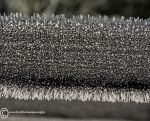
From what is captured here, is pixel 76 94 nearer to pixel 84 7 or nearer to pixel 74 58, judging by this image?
pixel 74 58

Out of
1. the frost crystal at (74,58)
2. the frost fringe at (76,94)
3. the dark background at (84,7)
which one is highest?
the dark background at (84,7)

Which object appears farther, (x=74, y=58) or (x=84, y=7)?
(x=84, y=7)

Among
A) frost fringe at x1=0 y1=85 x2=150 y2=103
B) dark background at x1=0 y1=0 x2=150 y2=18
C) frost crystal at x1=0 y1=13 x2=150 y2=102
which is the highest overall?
dark background at x1=0 y1=0 x2=150 y2=18

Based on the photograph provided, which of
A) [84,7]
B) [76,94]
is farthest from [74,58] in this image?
[84,7]

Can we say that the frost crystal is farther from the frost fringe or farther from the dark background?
the dark background

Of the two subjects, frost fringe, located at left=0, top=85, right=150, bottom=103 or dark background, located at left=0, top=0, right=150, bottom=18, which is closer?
frost fringe, located at left=0, top=85, right=150, bottom=103

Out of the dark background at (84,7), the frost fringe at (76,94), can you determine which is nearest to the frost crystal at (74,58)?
the frost fringe at (76,94)

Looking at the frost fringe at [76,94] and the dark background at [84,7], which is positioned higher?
the dark background at [84,7]

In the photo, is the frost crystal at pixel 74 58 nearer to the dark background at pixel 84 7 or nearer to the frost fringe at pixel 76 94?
the frost fringe at pixel 76 94

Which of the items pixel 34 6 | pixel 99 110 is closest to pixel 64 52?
pixel 99 110

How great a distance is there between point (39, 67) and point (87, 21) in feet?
0.28

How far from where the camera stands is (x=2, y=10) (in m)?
0.66

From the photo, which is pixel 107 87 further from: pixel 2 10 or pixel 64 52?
pixel 2 10

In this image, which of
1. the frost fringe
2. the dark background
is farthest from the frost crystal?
the dark background
